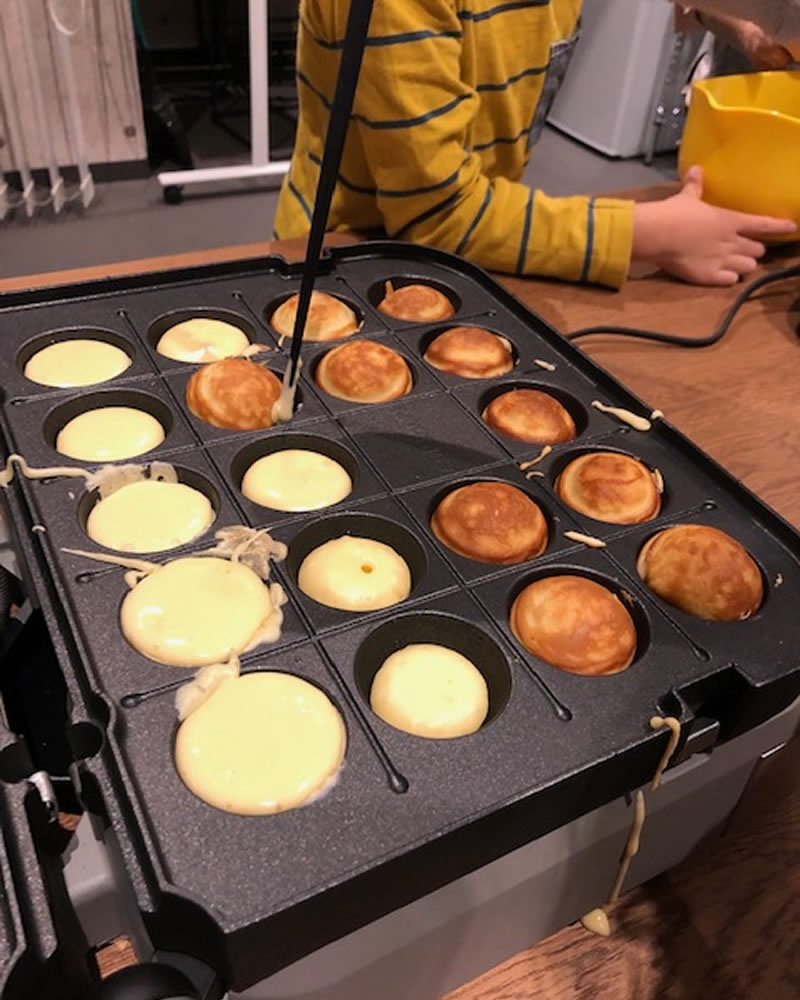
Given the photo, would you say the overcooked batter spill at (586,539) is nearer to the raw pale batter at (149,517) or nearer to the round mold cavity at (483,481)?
the round mold cavity at (483,481)

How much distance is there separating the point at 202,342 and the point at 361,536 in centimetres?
32

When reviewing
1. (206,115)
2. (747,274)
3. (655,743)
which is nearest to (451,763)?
(655,743)

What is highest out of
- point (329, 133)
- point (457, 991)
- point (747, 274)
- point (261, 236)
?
point (329, 133)

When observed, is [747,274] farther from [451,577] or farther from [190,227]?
[190,227]

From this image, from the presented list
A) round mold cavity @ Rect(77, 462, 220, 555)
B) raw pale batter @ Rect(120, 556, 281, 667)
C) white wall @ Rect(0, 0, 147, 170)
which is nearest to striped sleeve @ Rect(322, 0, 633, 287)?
round mold cavity @ Rect(77, 462, 220, 555)

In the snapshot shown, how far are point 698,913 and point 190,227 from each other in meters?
2.64

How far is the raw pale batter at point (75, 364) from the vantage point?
2.88 feet

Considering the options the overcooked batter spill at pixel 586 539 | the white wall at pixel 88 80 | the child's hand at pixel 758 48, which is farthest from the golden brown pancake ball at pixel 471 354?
the white wall at pixel 88 80

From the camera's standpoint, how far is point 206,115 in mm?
3588

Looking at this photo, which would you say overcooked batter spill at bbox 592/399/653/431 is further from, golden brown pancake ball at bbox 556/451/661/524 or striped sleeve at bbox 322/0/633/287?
striped sleeve at bbox 322/0/633/287

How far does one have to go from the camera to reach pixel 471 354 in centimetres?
96

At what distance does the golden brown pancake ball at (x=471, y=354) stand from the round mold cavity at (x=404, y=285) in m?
0.10

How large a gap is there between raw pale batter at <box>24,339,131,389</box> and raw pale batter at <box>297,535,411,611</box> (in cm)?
31

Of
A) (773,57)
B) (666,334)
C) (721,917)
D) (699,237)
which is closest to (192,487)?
(721,917)
